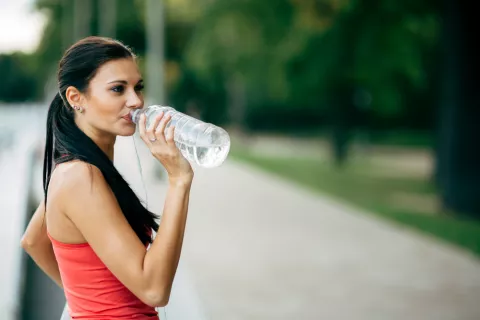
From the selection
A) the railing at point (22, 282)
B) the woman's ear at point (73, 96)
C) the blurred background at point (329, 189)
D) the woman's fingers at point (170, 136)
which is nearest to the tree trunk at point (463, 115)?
the blurred background at point (329, 189)

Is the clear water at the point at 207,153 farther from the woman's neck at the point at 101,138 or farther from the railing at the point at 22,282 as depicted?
the railing at the point at 22,282

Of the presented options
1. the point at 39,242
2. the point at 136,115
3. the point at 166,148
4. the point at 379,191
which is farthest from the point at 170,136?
the point at 379,191

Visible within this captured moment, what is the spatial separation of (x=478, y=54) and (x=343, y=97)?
1062cm

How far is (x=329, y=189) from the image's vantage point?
17.5 m

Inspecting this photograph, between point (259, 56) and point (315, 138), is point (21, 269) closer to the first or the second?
point (259, 56)

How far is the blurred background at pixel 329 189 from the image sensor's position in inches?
275

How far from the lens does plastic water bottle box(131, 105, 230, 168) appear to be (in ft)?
6.47

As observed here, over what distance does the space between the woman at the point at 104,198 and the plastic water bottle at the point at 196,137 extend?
0.04 metres

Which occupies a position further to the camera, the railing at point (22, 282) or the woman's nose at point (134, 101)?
the railing at point (22, 282)

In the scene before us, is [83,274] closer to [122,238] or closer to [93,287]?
[93,287]

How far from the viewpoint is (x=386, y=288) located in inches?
292

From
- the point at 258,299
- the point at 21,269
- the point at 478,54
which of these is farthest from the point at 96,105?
the point at 478,54

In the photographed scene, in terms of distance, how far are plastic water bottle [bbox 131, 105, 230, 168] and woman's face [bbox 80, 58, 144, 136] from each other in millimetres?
35

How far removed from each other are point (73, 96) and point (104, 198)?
0.38 metres
